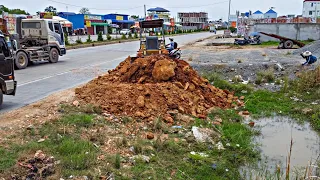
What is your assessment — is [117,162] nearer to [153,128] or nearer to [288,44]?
[153,128]

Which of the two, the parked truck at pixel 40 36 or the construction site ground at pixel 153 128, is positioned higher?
the parked truck at pixel 40 36

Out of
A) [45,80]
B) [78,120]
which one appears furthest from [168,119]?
[45,80]

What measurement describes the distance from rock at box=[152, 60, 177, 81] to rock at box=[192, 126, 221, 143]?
114 inches

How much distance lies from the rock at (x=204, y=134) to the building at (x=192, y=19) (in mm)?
112359

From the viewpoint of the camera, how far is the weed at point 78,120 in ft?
22.2

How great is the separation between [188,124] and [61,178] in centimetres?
365

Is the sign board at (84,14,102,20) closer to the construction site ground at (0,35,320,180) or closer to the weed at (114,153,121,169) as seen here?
the construction site ground at (0,35,320,180)

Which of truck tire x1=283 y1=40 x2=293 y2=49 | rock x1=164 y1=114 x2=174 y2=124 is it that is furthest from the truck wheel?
truck tire x1=283 y1=40 x2=293 y2=49

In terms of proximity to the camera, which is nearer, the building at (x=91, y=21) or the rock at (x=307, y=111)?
the rock at (x=307, y=111)

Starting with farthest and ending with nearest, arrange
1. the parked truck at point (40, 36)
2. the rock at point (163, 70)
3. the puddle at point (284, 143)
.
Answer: the parked truck at point (40, 36)
the rock at point (163, 70)
the puddle at point (284, 143)

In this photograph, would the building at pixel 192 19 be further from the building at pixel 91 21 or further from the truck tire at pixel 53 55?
the truck tire at pixel 53 55

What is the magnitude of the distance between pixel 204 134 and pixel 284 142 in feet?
6.15

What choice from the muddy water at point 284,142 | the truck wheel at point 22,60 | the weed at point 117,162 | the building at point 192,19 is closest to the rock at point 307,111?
the muddy water at point 284,142

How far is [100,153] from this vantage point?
5.47 metres
